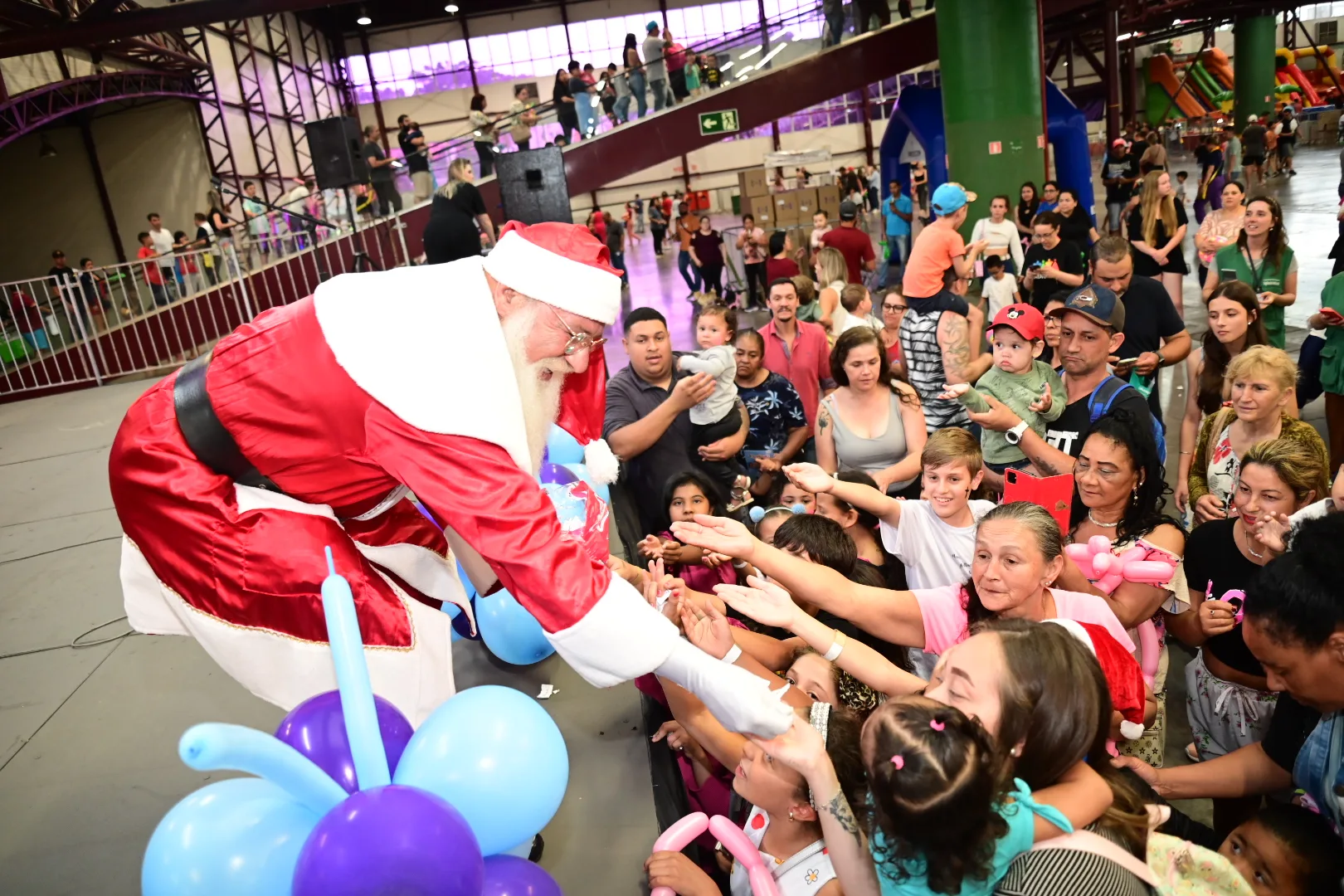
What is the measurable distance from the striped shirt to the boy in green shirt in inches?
25.9

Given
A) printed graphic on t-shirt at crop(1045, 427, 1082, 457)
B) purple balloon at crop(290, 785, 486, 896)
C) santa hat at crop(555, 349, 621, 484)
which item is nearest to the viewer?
purple balloon at crop(290, 785, 486, 896)

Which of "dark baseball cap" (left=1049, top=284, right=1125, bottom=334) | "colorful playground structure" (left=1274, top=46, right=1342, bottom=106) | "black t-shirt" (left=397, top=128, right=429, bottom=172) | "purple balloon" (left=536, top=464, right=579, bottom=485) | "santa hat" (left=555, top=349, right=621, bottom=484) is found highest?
"black t-shirt" (left=397, top=128, right=429, bottom=172)

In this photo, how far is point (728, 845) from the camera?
1.82 metres

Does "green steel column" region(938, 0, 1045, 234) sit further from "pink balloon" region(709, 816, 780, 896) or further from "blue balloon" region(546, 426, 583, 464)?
"pink balloon" region(709, 816, 780, 896)

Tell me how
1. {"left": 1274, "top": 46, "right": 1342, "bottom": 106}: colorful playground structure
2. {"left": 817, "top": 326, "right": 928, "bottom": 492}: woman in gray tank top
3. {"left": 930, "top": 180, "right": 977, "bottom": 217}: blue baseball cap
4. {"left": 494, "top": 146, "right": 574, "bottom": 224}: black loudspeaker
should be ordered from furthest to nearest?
{"left": 1274, "top": 46, "right": 1342, "bottom": 106}: colorful playground structure < {"left": 494, "top": 146, "right": 574, "bottom": 224}: black loudspeaker < {"left": 930, "top": 180, "right": 977, "bottom": 217}: blue baseball cap < {"left": 817, "top": 326, "right": 928, "bottom": 492}: woman in gray tank top

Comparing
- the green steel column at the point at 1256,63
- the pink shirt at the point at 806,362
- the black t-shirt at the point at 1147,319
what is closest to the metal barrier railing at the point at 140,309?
the pink shirt at the point at 806,362

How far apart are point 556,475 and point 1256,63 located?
25.9m

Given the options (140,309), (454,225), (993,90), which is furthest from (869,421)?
(140,309)

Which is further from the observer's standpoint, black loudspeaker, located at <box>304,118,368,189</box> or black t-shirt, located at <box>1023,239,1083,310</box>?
black loudspeaker, located at <box>304,118,368,189</box>

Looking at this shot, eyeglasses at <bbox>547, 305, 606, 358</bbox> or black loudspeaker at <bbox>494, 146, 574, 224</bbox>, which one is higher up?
black loudspeaker at <bbox>494, 146, 574, 224</bbox>

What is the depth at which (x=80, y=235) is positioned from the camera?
16734 mm

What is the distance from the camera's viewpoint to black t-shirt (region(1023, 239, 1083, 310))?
20.3 ft

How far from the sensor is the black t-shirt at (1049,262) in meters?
6.18

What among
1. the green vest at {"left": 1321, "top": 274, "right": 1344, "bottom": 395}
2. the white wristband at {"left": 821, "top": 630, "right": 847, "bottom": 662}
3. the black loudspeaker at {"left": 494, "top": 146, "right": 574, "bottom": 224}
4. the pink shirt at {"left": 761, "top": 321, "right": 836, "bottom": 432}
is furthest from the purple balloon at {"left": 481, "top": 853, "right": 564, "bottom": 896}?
the black loudspeaker at {"left": 494, "top": 146, "right": 574, "bottom": 224}
